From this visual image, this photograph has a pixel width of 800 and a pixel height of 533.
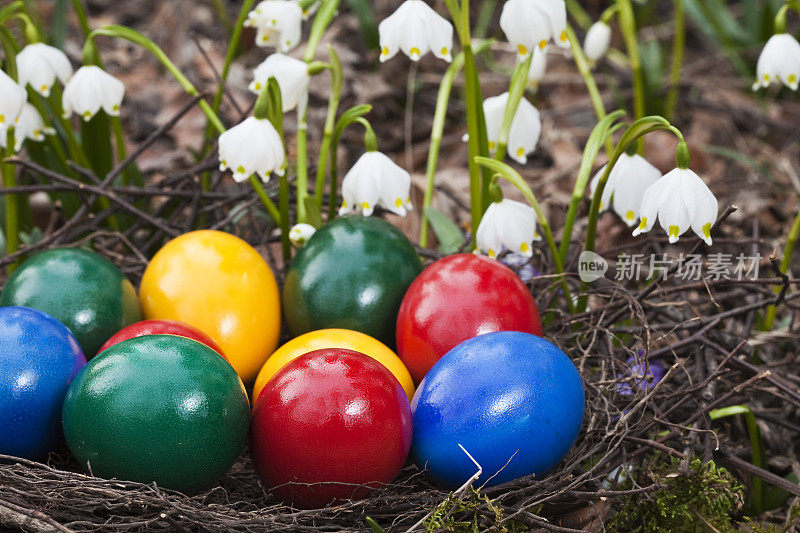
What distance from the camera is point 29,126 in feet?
7.21

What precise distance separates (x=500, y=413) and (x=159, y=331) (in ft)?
2.23

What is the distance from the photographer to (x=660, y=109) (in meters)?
3.43

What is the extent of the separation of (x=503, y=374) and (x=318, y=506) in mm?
407

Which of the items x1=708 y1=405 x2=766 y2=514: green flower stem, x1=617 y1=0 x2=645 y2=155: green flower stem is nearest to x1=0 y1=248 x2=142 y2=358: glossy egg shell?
x1=708 y1=405 x2=766 y2=514: green flower stem

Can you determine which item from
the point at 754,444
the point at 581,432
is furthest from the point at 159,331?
the point at 754,444

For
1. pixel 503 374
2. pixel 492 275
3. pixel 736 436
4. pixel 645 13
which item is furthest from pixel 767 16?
pixel 503 374

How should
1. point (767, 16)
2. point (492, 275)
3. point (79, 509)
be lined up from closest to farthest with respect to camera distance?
point (79, 509) → point (492, 275) → point (767, 16)

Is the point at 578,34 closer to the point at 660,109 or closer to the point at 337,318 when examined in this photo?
the point at 660,109

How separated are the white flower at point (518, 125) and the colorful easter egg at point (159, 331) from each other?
85 centimetres

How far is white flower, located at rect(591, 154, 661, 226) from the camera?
6.09 ft

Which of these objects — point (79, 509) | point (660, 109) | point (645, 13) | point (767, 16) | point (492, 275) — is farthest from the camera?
point (645, 13)

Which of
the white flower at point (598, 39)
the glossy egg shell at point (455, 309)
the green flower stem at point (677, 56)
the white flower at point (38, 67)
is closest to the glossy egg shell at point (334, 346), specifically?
the glossy egg shell at point (455, 309)

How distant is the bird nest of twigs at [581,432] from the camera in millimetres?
1396

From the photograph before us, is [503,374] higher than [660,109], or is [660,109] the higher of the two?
[503,374]
